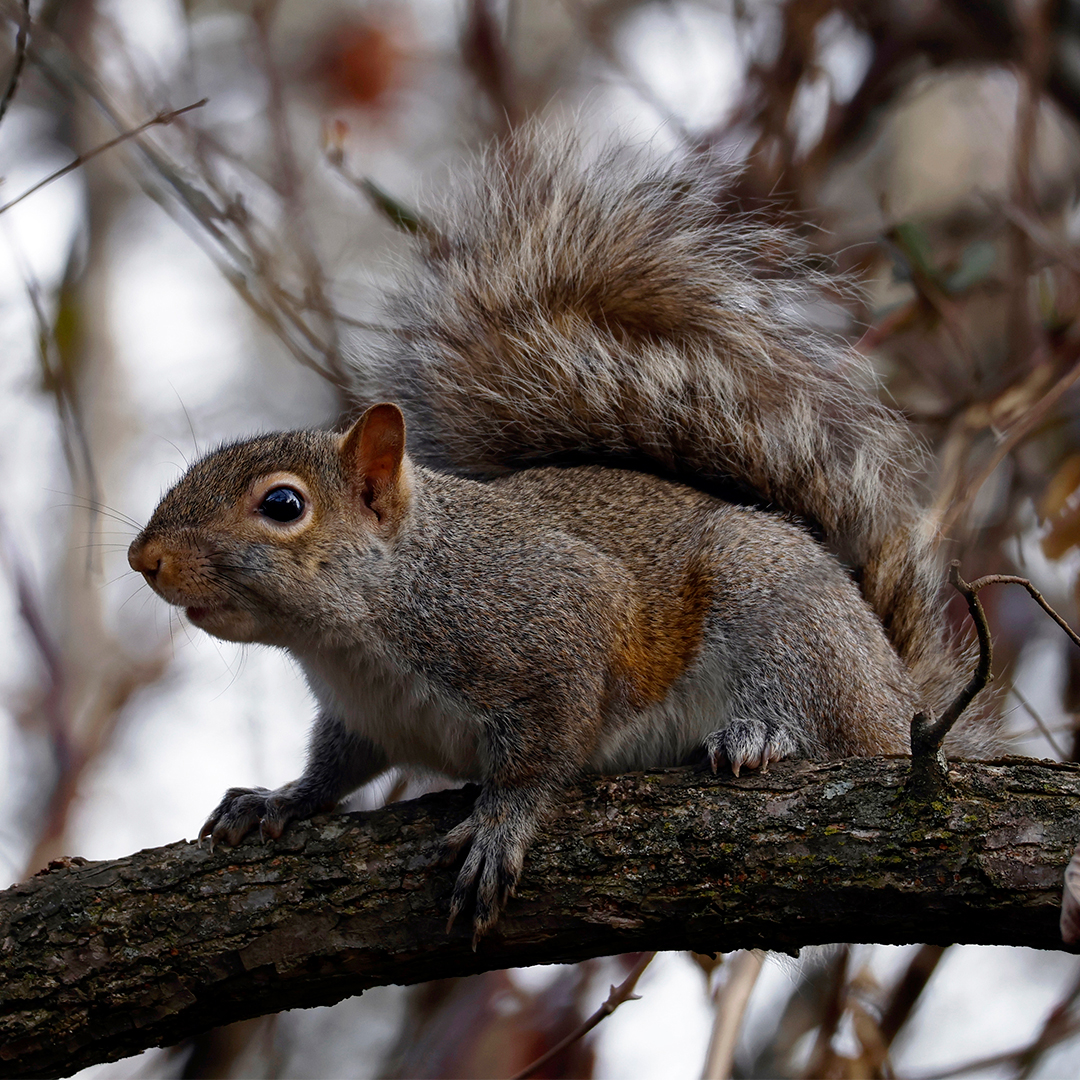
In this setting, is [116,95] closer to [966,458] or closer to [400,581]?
[400,581]

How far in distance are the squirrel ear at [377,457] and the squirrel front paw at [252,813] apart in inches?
26.8

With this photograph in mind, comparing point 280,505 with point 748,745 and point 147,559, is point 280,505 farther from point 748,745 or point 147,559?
point 748,745

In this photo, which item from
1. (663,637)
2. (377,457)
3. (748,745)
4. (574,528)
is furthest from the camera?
(574,528)

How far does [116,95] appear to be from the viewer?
9.75 feet

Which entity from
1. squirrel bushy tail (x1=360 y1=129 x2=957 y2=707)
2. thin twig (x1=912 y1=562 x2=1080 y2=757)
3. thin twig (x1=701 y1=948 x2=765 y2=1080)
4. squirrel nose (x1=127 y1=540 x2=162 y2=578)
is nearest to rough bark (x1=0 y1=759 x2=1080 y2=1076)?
thin twig (x1=912 y1=562 x2=1080 y2=757)

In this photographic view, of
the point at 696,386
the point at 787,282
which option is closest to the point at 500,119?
the point at 787,282

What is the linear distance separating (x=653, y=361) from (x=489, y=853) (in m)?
1.42

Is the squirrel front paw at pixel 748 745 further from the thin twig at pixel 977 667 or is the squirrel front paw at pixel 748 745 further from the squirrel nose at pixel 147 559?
the squirrel nose at pixel 147 559

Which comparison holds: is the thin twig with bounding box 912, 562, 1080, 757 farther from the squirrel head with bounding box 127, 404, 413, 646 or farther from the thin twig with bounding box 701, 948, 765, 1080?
the squirrel head with bounding box 127, 404, 413, 646

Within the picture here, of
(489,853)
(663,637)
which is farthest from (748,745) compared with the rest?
(489,853)

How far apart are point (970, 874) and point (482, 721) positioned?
40.6 inches

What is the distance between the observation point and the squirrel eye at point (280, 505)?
2.38m

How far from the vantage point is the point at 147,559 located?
220 cm

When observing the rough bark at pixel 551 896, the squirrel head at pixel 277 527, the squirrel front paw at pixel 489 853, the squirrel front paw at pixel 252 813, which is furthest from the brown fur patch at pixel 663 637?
the squirrel front paw at pixel 252 813
